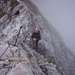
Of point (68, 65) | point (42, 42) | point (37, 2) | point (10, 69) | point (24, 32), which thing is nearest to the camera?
point (10, 69)

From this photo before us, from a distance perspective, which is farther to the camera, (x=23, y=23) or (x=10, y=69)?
(x=23, y=23)

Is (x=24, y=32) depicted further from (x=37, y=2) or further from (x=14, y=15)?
(x=37, y=2)

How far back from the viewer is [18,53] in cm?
1157

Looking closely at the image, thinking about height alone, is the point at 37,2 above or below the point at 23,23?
above

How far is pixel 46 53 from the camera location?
20.2 meters

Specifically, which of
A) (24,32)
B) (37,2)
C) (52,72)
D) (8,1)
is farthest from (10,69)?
(37,2)

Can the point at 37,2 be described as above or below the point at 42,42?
above

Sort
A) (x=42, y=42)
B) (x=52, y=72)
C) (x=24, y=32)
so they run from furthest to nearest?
(x=42, y=42)
(x=24, y=32)
(x=52, y=72)

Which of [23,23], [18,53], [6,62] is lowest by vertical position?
[6,62]

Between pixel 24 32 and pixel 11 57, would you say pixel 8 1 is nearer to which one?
pixel 24 32

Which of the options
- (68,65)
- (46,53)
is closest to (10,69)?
(46,53)

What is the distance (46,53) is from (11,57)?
9990 mm

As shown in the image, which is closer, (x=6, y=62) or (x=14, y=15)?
(x=6, y=62)

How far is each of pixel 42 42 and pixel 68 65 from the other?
32.7 ft
